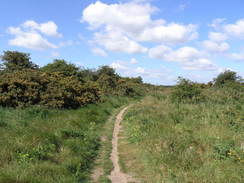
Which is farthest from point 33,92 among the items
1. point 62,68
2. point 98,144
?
point 62,68

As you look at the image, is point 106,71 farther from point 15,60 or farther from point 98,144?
point 98,144

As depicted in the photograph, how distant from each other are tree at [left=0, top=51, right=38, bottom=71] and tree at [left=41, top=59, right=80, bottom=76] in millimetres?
2838

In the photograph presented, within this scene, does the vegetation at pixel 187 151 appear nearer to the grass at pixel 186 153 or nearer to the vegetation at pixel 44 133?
the grass at pixel 186 153

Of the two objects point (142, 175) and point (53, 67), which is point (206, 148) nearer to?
point (142, 175)

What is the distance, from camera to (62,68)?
952 inches

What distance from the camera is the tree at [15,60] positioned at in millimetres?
20656

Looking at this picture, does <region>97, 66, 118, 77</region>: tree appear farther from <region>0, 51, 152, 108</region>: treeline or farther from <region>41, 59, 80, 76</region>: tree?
<region>0, 51, 152, 108</region>: treeline

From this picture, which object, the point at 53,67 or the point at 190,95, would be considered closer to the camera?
the point at 190,95

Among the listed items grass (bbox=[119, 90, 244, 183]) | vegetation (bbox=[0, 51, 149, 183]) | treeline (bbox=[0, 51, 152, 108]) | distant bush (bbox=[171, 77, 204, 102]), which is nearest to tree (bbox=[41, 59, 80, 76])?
treeline (bbox=[0, 51, 152, 108])

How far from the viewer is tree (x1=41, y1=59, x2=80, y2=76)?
2402 cm

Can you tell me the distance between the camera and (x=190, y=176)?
490cm

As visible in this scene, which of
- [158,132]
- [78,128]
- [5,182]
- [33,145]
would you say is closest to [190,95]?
[158,132]

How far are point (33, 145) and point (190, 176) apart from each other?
4.31 meters

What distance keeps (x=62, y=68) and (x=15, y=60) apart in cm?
488
